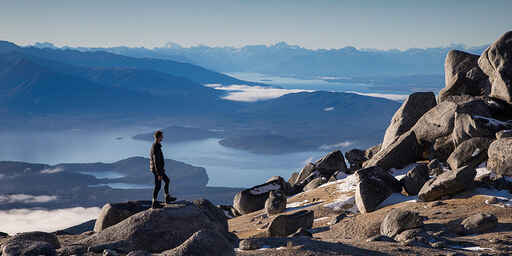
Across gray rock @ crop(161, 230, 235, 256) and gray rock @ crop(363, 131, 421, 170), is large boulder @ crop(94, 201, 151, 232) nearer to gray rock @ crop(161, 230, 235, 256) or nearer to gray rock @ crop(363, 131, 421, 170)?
gray rock @ crop(161, 230, 235, 256)

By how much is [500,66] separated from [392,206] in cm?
1408

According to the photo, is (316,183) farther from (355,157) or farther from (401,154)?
(401,154)

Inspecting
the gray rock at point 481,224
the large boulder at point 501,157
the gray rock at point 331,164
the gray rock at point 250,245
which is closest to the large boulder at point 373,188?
the large boulder at point 501,157

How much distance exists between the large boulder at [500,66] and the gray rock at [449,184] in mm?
10975

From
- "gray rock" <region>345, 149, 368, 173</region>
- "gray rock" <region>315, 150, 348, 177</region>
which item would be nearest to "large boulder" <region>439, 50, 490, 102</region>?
"gray rock" <region>345, 149, 368, 173</region>

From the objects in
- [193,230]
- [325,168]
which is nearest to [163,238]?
[193,230]

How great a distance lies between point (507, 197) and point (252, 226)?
13.3m

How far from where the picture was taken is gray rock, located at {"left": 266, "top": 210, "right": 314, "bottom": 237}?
21.8 metres

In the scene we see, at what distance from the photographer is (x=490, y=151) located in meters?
24.0

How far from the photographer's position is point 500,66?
31.3m

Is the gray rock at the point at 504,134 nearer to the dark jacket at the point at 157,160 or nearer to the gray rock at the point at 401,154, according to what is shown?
the gray rock at the point at 401,154

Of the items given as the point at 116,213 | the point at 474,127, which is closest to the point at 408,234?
the point at 116,213

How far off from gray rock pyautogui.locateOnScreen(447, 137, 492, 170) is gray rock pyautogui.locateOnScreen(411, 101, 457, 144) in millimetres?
3983

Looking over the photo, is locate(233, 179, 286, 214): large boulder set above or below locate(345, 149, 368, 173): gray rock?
below
